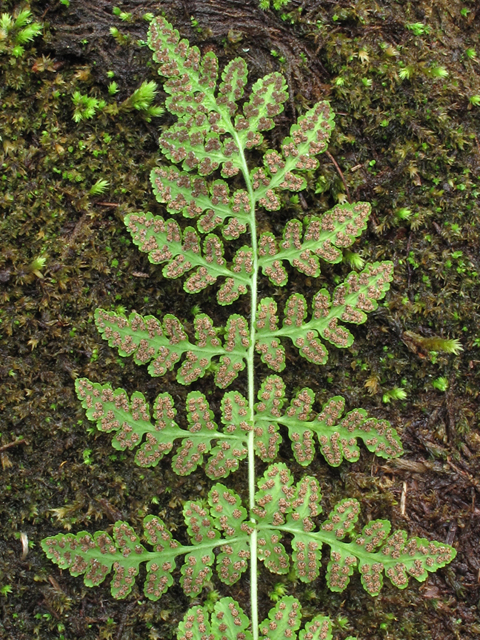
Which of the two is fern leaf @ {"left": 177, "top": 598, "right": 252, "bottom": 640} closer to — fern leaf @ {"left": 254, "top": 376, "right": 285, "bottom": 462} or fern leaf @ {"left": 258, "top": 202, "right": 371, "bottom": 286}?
fern leaf @ {"left": 254, "top": 376, "right": 285, "bottom": 462}

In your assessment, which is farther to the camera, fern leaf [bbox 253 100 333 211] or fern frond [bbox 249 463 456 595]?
fern leaf [bbox 253 100 333 211]

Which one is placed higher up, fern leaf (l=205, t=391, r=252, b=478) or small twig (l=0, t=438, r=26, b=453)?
fern leaf (l=205, t=391, r=252, b=478)

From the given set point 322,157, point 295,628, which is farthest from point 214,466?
point 322,157

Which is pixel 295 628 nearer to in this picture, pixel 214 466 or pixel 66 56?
pixel 214 466

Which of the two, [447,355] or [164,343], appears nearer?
[164,343]

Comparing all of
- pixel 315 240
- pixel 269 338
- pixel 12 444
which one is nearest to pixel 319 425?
pixel 269 338

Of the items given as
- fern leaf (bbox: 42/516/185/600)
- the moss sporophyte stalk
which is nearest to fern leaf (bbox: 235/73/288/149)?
the moss sporophyte stalk
